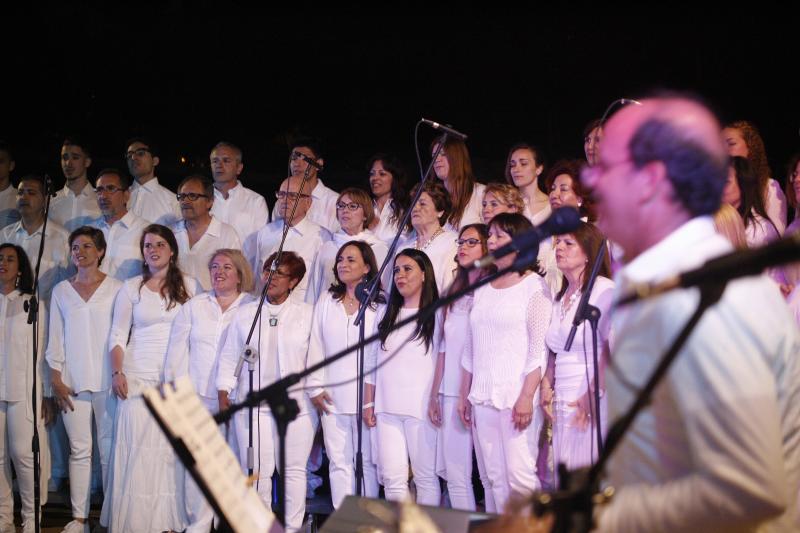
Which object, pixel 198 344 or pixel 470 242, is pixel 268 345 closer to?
pixel 198 344

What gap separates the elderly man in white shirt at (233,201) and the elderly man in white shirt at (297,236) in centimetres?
36

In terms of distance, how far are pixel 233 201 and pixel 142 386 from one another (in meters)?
2.28

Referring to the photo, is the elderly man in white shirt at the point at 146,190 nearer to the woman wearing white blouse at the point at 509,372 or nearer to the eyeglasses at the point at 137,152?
the eyeglasses at the point at 137,152

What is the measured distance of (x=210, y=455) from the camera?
1602mm

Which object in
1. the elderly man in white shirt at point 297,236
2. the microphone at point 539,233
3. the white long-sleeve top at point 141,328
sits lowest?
the white long-sleeve top at point 141,328

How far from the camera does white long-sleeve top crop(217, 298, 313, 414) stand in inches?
203

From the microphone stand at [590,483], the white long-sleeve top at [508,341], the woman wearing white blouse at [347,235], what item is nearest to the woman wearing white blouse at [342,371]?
the woman wearing white blouse at [347,235]

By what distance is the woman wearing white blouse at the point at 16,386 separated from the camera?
5.30 meters

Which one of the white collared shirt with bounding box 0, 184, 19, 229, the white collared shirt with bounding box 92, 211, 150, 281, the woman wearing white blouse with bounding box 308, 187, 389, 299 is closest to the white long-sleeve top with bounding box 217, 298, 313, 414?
the woman wearing white blouse with bounding box 308, 187, 389, 299

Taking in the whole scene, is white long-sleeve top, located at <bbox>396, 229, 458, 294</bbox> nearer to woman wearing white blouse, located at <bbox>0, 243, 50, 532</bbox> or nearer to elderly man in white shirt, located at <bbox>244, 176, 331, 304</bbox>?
elderly man in white shirt, located at <bbox>244, 176, 331, 304</bbox>

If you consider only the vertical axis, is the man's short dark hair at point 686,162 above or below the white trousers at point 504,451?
above

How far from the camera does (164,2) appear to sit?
7848 mm

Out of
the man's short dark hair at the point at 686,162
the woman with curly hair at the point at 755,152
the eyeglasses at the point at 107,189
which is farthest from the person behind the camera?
the eyeglasses at the point at 107,189

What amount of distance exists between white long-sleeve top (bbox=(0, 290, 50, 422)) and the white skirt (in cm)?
88
